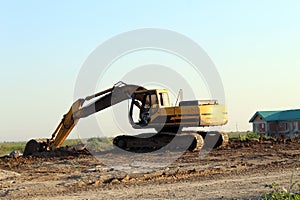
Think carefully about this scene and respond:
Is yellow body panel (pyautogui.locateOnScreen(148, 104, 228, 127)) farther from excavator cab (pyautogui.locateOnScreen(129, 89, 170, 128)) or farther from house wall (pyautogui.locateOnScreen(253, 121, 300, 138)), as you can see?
house wall (pyautogui.locateOnScreen(253, 121, 300, 138))

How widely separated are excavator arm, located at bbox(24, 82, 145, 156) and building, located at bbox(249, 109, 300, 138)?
90.1 feet

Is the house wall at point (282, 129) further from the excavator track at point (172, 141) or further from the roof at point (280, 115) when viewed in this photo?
the excavator track at point (172, 141)

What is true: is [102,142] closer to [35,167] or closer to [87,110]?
[87,110]

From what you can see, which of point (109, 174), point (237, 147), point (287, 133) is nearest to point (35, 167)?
point (109, 174)

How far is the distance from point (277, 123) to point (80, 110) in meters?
30.3

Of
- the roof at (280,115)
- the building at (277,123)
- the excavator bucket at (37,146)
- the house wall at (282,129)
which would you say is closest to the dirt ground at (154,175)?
the excavator bucket at (37,146)

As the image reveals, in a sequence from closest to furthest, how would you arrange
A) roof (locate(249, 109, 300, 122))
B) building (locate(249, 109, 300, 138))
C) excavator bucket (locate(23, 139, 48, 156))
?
1. excavator bucket (locate(23, 139, 48, 156))
2. building (locate(249, 109, 300, 138))
3. roof (locate(249, 109, 300, 122))

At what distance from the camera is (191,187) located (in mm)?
13133

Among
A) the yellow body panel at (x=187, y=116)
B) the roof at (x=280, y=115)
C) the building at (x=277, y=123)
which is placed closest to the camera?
the yellow body panel at (x=187, y=116)

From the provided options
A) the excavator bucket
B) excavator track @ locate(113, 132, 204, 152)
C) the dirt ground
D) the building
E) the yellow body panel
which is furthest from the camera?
the building

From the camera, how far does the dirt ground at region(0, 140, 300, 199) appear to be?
12.6 meters

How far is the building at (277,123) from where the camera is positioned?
4975 centimetres

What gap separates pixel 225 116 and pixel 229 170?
8.19 m

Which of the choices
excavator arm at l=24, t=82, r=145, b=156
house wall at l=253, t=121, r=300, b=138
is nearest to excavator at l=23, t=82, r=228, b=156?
excavator arm at l=24, t=82, r=145, b=156
